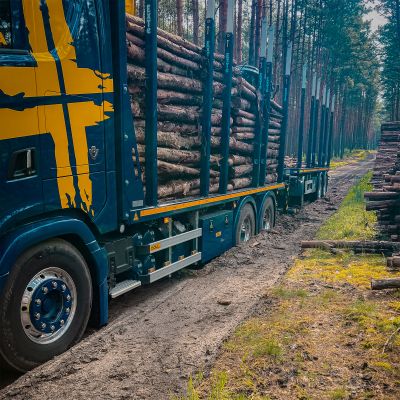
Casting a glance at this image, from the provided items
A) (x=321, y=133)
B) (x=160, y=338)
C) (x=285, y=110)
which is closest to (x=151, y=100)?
(x=160, y=338)

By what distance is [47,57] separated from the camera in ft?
11.6

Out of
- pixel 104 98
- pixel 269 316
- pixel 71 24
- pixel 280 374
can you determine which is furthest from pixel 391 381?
pixel 71 24

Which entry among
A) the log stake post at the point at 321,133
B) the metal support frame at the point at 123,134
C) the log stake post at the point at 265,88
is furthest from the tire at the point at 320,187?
the metal support frame at the point at 123,134

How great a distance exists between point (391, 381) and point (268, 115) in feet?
22.7

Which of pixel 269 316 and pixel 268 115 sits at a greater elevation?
pixel 268 115

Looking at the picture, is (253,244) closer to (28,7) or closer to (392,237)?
(392,237)

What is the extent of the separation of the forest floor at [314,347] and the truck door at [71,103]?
2006 mm

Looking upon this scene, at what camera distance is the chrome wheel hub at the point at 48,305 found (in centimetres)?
348

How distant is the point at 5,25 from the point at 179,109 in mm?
3006

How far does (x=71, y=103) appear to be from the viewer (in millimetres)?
3816

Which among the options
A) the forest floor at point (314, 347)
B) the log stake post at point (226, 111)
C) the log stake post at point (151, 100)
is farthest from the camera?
the log stake post at point (226, 111)

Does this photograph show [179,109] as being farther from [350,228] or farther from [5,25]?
[350,228]

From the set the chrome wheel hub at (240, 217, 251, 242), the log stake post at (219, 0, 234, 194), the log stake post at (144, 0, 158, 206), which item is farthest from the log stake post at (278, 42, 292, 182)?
the log stake post at (144, 0, 158, 206)

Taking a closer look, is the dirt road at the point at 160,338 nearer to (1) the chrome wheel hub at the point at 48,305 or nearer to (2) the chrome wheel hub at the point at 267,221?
(1) the chrome wheel hub at the point at 48,305
